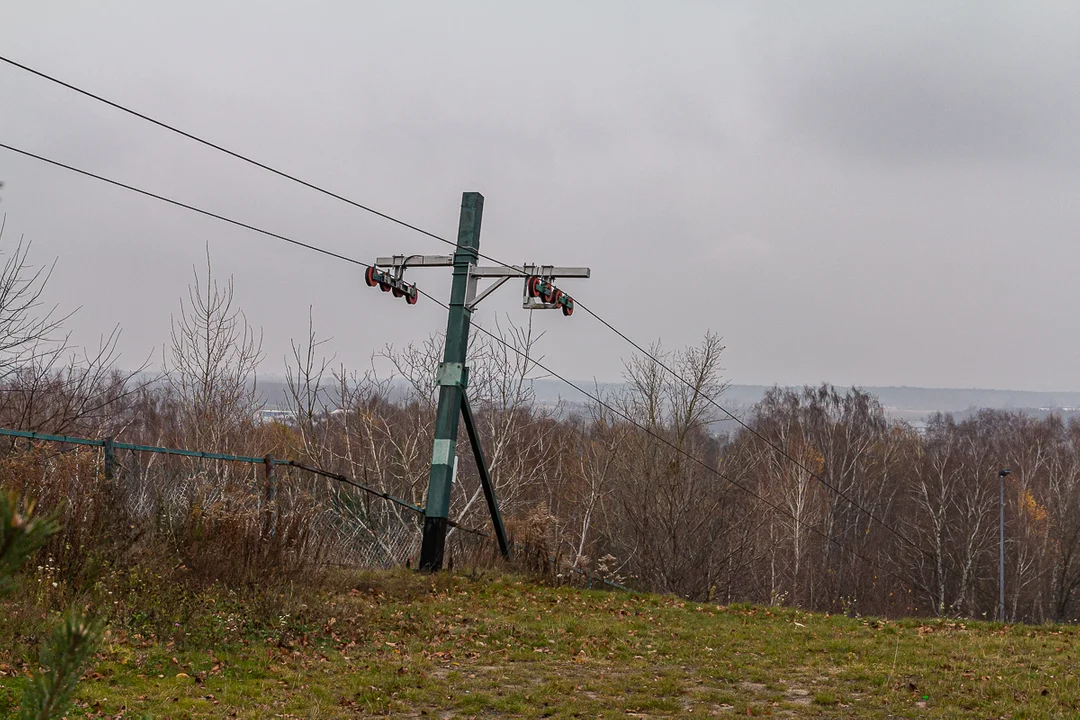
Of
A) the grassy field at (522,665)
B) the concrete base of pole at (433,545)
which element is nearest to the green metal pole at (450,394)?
the concrete base of pole at (433,545)

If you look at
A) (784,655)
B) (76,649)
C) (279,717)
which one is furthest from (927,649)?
(76,649)

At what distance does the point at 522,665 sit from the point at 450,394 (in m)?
5.56

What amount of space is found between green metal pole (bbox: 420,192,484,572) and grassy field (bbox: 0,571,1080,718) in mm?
1647

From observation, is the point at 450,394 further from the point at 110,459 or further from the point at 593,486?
the point at 593,486

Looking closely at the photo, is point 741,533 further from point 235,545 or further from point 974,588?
point 235,545

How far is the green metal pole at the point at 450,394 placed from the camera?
13.0 meters

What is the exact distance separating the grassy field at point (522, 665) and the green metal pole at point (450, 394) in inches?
64.8

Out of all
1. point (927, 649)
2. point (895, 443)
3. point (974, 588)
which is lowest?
point (974, 588)

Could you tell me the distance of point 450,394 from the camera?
521 inches

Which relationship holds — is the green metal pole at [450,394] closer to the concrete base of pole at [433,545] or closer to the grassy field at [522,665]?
the concrete base of pole at [433,545]

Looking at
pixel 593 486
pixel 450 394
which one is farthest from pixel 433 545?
pixel 593 486

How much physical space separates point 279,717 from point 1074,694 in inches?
254

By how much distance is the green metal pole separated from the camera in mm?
13000

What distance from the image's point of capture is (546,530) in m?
14.1
